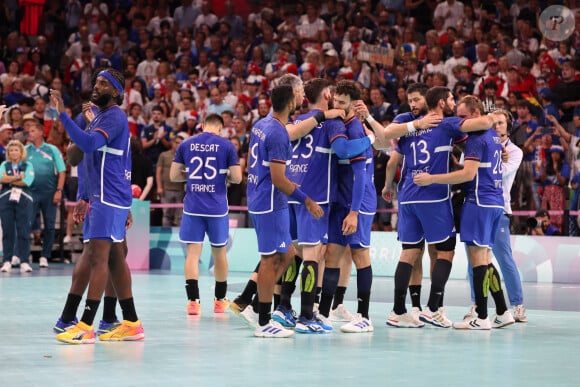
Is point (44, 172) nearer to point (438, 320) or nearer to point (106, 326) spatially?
point (106, 326)

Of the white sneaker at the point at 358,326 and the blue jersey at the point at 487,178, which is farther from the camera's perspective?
the blue jersey at the point at 487,178

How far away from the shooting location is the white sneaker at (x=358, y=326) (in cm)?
926

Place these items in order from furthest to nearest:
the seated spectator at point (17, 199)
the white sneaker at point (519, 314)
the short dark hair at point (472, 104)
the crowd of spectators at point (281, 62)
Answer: the crowd of spectators at point (281, 62)
the seated spectator at point (17, 199)
the white sneaker at point (519, 314)
the short dark hair at point (472, 104)

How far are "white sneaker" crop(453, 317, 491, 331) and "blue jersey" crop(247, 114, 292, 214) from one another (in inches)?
91.8

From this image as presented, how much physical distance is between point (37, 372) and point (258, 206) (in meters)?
2.63

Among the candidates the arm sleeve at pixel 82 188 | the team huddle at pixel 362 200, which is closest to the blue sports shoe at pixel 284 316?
the team huddle at pixel 362 200

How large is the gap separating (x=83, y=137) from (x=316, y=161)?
92.9 inches

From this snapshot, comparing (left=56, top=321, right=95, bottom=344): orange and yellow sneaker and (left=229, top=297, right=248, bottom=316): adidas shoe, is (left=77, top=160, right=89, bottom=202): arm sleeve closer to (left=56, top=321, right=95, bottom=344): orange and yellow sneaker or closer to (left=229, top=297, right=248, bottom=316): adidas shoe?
(left=56, top=321, right=95, bottom=344): orange and yellow sneaker

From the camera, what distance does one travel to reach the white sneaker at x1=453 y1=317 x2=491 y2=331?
31.8ft

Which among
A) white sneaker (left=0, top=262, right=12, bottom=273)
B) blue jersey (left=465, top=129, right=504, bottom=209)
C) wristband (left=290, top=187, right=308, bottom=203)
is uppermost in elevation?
blue jersey (left=465, top=129, right=504, bottom=209)

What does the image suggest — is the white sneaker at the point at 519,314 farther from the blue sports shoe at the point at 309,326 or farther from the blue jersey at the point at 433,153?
the blue sports shoe at the point at 309,326

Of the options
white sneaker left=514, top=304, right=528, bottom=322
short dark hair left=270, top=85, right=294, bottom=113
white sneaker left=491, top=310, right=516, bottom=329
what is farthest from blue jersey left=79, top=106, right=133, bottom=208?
white sneaker left=514, top=304, right=528, bottom=322

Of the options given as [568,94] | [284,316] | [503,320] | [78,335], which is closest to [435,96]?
[503,320]

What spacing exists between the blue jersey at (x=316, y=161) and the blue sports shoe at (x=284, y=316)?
1142 millimetres
